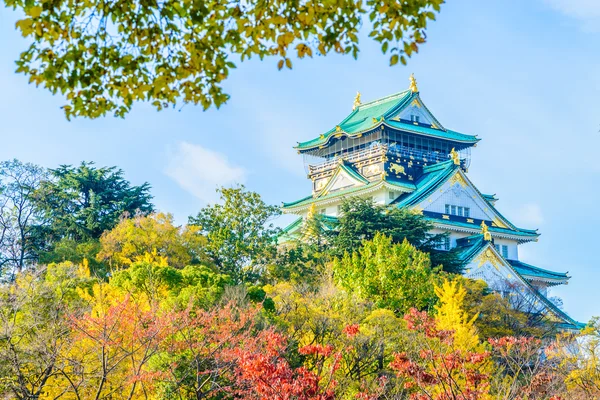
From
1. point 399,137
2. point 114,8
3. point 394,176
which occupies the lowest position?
point 114,8

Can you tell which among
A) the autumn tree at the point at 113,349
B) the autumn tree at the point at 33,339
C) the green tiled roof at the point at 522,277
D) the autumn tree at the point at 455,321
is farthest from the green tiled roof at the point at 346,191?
the autumn tree at the point at 113,349

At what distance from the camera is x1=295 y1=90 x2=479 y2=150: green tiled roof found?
4953 centimetres

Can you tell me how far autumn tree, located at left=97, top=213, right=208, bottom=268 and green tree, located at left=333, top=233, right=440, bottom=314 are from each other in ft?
19.8

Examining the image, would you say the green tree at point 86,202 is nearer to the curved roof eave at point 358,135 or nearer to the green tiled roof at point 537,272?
the curved roof eave at point 358,135

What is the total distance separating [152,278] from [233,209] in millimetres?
9087

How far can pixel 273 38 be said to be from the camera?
7.82 metres

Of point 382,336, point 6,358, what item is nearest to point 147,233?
point 382,336

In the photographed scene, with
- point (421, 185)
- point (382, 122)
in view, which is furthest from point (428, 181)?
point (382, 122)

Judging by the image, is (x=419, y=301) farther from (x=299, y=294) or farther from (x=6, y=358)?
(x=6, y=358)

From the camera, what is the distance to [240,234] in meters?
32.1

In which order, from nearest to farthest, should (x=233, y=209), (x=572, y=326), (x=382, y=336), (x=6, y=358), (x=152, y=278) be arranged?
(x=6, y=358), (x=382, y=336), (x=152, y=278), (x=233, y=209), (x=572, y=326)

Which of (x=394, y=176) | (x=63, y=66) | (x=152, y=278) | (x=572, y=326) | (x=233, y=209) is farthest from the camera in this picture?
(x=394, y=176)

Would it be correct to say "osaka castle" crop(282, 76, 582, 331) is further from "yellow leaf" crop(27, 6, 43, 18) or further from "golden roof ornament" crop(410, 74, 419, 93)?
"yellow leaf" crop(27, 6, 43, 18)

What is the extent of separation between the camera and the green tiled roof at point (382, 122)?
49531 millimetres
